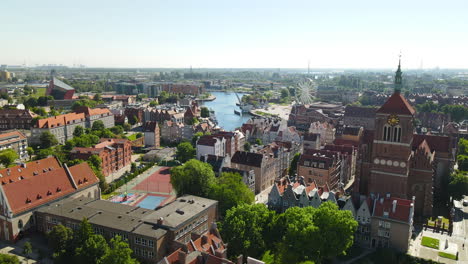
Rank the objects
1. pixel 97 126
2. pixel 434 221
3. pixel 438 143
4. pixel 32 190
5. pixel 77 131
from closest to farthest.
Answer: pixel 32 190
pixel 434 221
pixel 438 143
pixel 77 131
pixel 97 126

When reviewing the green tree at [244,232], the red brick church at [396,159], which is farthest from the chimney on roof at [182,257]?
the red brick church at [396,159]

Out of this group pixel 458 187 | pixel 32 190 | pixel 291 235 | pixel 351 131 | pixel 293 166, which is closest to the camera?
pixel 291 235

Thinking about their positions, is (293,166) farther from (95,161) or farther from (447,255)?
(95,161)

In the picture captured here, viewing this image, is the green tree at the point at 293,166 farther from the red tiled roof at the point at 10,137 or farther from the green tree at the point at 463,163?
the red tiled roof at the point at 10,137

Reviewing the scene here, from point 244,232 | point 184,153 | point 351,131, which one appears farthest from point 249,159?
point 351,131

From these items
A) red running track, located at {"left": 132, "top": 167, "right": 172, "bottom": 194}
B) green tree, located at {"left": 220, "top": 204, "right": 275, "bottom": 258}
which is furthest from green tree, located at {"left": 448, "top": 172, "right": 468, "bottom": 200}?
red running track, located at {"left": 132, "top": 167, "right": 172, "bottom": 194}

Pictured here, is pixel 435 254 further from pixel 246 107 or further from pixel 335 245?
pixel 246 107

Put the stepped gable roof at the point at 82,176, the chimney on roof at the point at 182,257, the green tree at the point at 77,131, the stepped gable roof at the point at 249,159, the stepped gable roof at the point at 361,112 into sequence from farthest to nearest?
1. the stepped gable roof at the point at 361,112
2. the green tree at the point at 77,131
3. the stepped gable roof at the point at 249,159
4. the stepped gable roof at the point at 82,176
5. the chimney on roof at the point at 182,257
